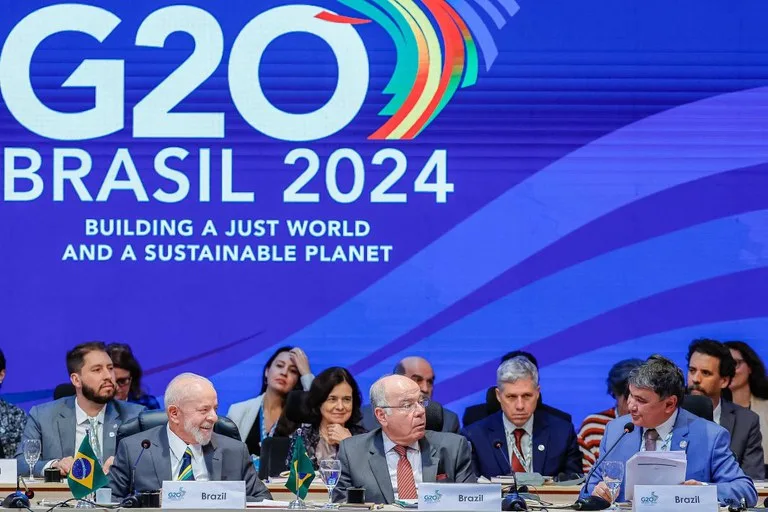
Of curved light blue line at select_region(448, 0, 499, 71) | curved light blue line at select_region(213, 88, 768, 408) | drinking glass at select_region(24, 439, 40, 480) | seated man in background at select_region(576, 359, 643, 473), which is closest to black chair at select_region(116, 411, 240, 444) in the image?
drinking glass at select_region(24, 439, 40, 480)

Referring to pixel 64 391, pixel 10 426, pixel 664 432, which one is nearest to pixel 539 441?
pixel 664 432

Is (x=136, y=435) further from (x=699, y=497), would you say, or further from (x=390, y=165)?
(x=390, y=165)

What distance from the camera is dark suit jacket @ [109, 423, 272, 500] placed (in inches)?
207

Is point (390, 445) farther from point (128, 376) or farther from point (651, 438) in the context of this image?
point (128, 376)

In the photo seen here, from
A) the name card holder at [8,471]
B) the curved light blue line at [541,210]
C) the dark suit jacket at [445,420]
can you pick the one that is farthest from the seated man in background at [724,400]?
the name card holder at [8,471]

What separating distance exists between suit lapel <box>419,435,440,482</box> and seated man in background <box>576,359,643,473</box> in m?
2.04

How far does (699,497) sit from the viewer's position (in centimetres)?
461

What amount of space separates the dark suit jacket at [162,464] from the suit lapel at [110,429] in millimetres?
1314

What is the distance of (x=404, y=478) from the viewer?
538 centimetres

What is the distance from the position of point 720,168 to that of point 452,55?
1625 mm

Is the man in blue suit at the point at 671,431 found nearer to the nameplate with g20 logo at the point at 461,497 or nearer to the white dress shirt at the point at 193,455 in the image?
the nameplate with g20 logo at the point at 461,497

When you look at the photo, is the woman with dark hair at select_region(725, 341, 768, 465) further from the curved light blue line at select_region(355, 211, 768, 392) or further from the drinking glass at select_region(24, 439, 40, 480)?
the drinking glass at select_region(24, 439, 40, 480)

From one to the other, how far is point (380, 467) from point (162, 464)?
832mm

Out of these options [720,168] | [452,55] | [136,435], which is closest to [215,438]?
[136,435]
